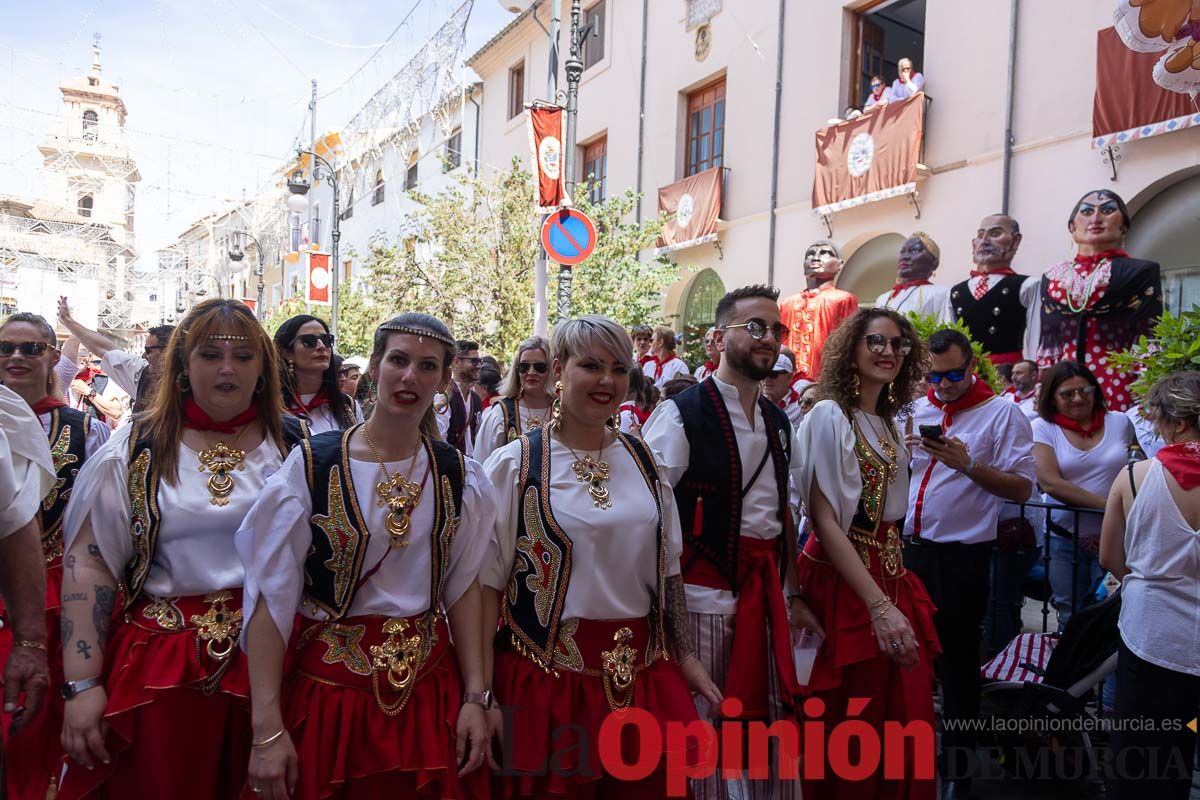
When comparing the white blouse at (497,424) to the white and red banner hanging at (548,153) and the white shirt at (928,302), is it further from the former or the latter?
the white and red banner hanging at (548,153)

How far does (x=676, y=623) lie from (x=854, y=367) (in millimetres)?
1384

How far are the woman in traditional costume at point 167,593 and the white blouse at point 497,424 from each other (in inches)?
109

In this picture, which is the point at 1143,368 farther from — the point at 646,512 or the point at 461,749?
the point at 461,749

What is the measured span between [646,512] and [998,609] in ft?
11.2

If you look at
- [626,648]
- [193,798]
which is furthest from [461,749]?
[193,798]

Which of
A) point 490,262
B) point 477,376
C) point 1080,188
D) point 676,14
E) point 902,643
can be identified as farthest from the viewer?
point 676,14

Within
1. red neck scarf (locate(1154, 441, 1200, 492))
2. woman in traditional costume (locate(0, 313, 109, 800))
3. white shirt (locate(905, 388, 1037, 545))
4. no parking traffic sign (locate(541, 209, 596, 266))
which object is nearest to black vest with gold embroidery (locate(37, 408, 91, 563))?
woman in traditional costume (locate(0, 313, 109, 800))

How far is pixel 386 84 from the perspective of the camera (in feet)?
72.5

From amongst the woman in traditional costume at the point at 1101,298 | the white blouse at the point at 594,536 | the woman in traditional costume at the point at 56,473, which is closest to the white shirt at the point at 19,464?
the woman in traditional costume at the point at 56,473

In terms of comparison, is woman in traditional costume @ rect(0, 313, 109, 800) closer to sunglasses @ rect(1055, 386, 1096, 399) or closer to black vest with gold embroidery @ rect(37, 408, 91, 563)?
black vest with gold embroidery @ rect(37, 408, 91, 563)

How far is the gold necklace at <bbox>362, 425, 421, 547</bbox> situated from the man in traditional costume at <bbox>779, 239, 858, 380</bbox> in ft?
19.9

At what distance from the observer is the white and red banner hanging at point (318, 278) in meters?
20.3

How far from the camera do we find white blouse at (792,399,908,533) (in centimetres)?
332

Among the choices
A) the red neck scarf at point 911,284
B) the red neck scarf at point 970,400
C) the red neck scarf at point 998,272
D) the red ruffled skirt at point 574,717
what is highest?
the red neck scarf at point 998,272
